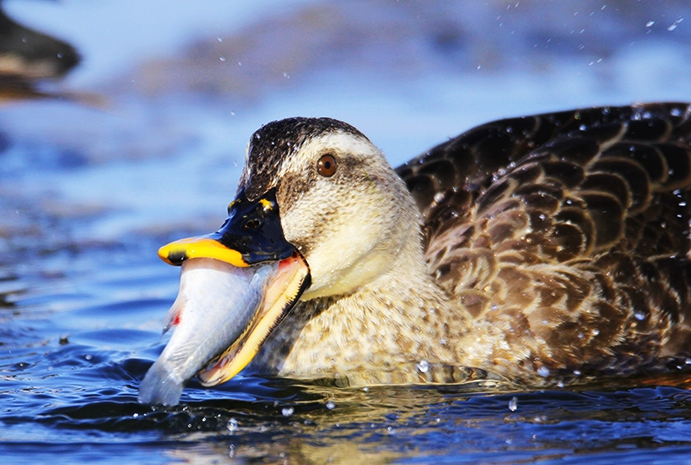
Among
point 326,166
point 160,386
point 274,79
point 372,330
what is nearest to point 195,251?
point 160,386

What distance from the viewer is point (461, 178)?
22.9 feet

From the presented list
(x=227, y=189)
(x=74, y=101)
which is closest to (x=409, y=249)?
(x=227, y=189)

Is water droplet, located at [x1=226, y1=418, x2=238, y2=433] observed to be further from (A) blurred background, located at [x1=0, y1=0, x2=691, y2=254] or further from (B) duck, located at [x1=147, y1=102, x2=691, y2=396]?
(A) blurred background, located at [x1=0, y1=0, x2=691, y2=254]

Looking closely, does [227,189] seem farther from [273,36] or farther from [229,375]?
[229,375]

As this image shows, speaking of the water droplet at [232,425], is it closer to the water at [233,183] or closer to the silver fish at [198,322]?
the water at [233,183]

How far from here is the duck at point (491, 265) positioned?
226 inches

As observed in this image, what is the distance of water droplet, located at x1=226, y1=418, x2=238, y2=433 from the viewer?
5.30 meters

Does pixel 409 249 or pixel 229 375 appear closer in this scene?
pixel 229 375

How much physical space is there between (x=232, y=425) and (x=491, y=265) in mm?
1780

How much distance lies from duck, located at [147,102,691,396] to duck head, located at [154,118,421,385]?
0.03ft

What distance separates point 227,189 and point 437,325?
5.18m

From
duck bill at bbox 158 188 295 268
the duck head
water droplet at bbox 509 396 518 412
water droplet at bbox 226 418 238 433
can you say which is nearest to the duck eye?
the duck head

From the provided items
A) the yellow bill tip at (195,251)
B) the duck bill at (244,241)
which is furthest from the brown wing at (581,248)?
the yellow bill tip at (195,251)

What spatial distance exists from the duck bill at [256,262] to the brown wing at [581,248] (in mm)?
1254
